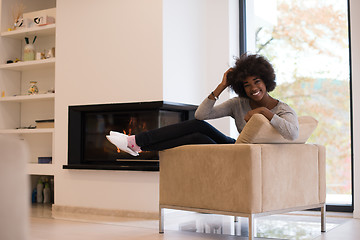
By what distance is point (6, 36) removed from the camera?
5020 mm

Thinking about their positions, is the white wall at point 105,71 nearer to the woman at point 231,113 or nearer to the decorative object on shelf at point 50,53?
the decorative object on shelf at point 50,53

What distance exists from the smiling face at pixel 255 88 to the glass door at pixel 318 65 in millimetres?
1397

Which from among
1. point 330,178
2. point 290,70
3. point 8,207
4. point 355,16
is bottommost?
point 330,178

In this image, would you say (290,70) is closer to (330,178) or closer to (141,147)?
(330,178)

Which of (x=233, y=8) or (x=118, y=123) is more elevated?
(x=233, y=8)

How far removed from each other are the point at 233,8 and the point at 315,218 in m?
2.13

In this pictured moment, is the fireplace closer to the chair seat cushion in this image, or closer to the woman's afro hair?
the woman's afro hair

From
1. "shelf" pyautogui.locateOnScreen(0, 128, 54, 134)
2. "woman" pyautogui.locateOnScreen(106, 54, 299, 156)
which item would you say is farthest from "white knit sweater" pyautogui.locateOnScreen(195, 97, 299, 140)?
"shelf" pyautogui.locateOnScreen(0, 128, 54, 134)

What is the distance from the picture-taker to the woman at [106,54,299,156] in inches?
117

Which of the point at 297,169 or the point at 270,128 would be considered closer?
the point at 270,128

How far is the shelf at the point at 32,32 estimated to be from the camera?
4727 mm

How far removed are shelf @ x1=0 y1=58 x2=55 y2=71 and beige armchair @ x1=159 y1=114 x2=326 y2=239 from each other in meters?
2.12

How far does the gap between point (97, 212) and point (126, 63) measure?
4.43 feet

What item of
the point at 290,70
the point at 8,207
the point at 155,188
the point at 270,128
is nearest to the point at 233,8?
the point at 290,70
